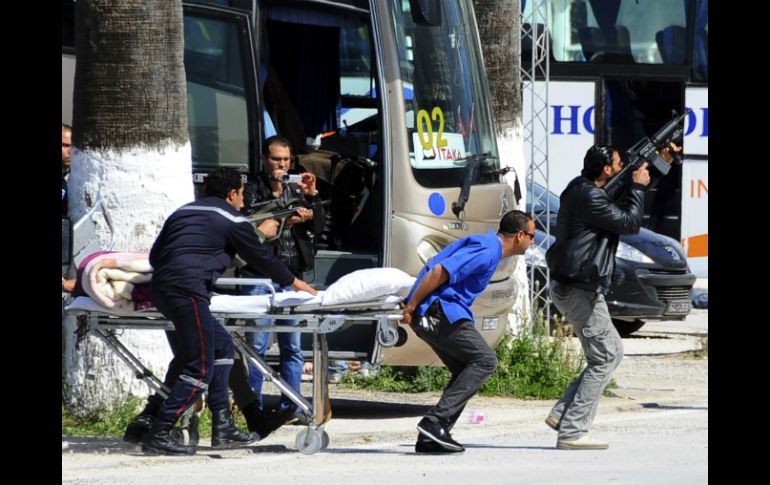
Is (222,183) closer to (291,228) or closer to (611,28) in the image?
(291,228)

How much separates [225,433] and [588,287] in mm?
2286

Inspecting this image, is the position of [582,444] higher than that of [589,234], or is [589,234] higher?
[589,234]

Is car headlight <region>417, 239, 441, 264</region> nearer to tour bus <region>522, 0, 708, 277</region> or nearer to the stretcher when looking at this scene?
the stretcher

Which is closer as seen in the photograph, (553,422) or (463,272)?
(463,272)

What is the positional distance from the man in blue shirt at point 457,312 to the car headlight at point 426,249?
5.18 feet

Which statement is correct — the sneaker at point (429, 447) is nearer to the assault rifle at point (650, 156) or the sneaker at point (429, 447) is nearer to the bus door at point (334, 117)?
the bus door at point (334, 117)

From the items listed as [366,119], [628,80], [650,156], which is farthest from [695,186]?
[650,156]

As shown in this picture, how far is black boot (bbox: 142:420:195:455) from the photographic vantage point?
8805 mm

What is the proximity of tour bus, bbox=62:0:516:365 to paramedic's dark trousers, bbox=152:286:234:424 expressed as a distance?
1.97 metres

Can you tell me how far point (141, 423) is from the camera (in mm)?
9125

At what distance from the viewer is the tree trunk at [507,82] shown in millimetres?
13203

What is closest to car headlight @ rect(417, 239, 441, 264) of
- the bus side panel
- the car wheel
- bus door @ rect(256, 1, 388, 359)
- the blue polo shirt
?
bus door @ rect(256, 1, 388, 359)
